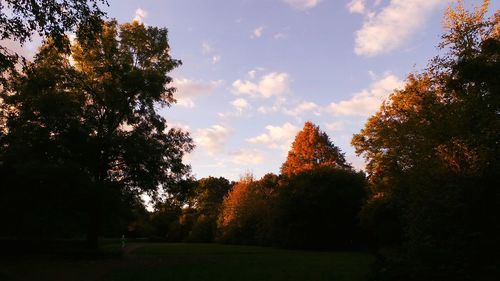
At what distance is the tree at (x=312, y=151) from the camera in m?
59.2

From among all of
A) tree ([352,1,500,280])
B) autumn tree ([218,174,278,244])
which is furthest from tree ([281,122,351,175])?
tree ([352,1,500,280])

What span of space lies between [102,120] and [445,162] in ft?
72.7

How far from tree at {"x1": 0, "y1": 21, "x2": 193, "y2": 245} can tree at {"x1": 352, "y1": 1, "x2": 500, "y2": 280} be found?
1563 cm

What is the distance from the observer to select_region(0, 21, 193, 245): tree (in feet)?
87.9

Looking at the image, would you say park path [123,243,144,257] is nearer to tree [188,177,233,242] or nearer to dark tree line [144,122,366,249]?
dark tree line [144,122,366,249]

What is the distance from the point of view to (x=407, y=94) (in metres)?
35.8

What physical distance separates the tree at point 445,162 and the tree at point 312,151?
18.7 m

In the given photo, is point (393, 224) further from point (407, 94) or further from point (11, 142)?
point (11, 142)

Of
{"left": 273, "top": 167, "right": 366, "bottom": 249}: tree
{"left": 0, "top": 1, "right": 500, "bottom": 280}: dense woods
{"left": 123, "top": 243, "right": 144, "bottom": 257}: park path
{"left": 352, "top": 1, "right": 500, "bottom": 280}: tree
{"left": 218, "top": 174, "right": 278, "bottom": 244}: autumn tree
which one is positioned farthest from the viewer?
{"left": 218, "top": 174, "right": 278, "bottom": 244}: autumn tree

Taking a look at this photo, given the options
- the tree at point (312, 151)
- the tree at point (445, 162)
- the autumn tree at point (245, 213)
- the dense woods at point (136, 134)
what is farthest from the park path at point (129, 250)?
the tree at point (312, 151)

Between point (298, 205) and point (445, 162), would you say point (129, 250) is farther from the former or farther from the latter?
point (445, 162)

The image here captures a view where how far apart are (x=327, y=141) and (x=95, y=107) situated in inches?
1480

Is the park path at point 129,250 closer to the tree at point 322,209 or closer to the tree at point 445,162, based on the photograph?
the tree at point 322,209

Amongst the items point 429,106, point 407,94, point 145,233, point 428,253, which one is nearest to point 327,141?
point 407,94
